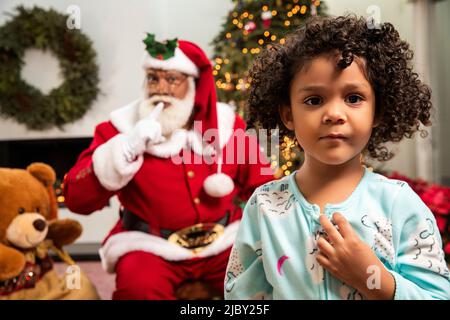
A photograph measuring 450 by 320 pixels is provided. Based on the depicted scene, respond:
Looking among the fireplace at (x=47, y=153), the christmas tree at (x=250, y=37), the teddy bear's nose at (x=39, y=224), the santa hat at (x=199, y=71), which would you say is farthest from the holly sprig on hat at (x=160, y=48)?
the teddy bear's nose at (x=39, y=224)

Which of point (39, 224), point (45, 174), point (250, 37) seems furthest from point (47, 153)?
point (250, 37)

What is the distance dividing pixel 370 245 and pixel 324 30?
26 centimetres

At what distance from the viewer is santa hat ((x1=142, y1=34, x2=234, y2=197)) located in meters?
1.09

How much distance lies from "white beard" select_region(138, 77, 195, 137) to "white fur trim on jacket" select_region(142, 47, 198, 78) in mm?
70

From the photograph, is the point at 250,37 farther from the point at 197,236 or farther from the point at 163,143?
the point at 197,236

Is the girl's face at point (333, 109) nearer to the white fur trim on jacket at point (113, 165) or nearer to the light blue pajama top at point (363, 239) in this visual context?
the light blue pajama top at point (363, 239)

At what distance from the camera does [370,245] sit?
552mm

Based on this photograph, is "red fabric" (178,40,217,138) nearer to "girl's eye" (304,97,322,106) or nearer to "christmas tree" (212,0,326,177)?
"christmas tree" (212,0,326,177)

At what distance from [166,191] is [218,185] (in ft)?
0.41

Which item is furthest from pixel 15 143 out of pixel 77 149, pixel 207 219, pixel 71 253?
pixel 207 219

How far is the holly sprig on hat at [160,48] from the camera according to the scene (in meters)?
1.06

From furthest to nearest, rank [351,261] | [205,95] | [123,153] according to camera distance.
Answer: [205,95] < [123,153] < [351,261]

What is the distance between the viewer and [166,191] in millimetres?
1136
